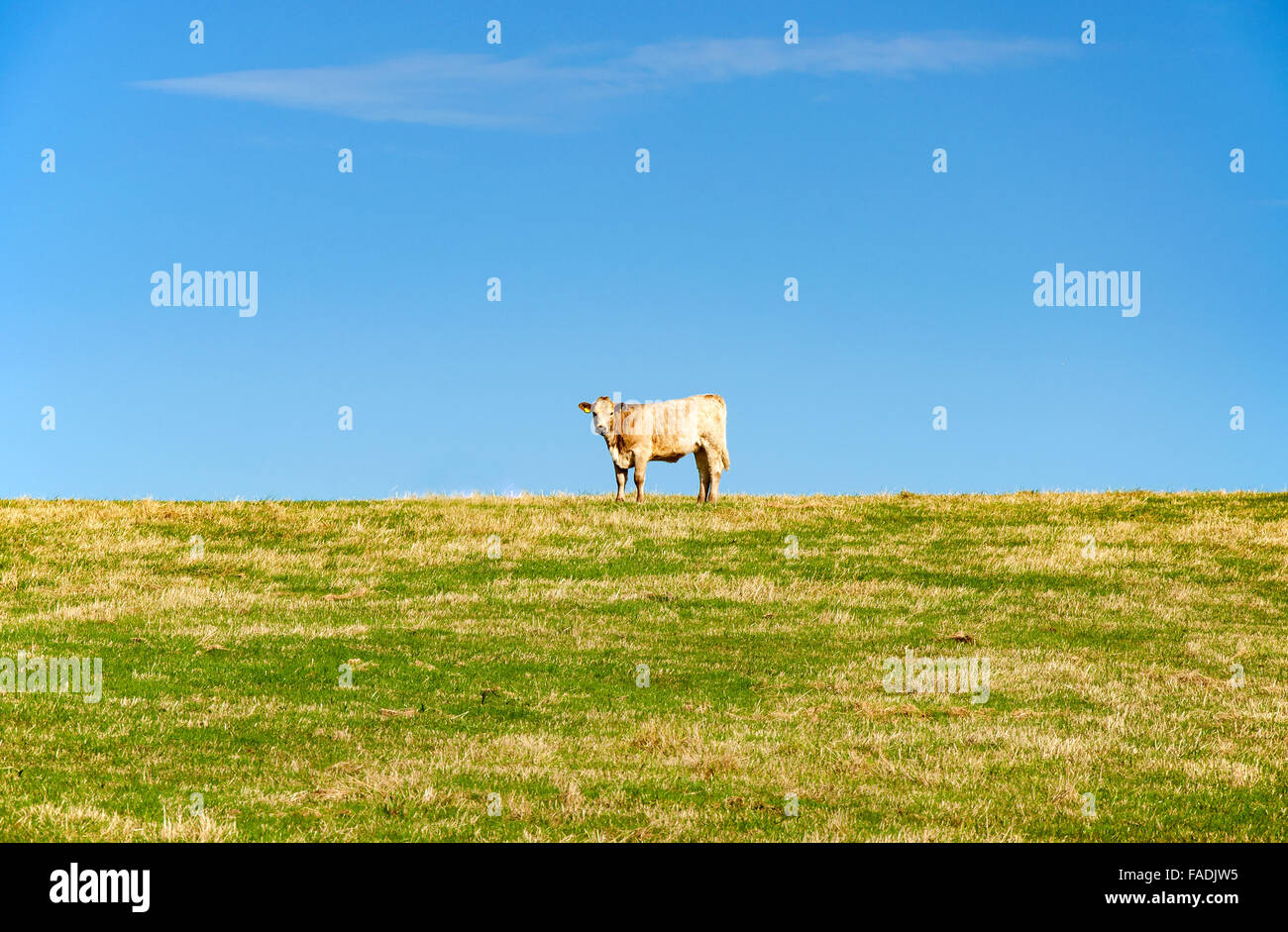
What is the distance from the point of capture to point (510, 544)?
109 ft

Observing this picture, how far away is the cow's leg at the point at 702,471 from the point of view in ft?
133

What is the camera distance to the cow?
39.0m

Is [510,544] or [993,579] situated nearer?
[993,579]

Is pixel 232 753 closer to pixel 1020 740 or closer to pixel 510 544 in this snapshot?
pixel 1020 740

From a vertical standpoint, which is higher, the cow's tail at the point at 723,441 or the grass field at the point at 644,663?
the cow's tail at the point at 723,441

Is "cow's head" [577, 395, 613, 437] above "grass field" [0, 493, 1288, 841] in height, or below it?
above

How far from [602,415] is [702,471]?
4072mm

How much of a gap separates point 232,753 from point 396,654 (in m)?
6.64

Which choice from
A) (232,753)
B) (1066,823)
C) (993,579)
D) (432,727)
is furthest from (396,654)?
(993,579)

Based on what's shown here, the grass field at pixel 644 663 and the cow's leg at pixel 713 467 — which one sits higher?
the cow's leg at pixel 713 467

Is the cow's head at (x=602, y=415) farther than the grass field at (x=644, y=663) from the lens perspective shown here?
Yes

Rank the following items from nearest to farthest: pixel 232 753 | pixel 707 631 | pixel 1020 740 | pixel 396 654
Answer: pixel 232 753 < pixel 1020 740 < pixel 396 654 < pixel 707 631

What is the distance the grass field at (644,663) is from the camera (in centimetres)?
1287
